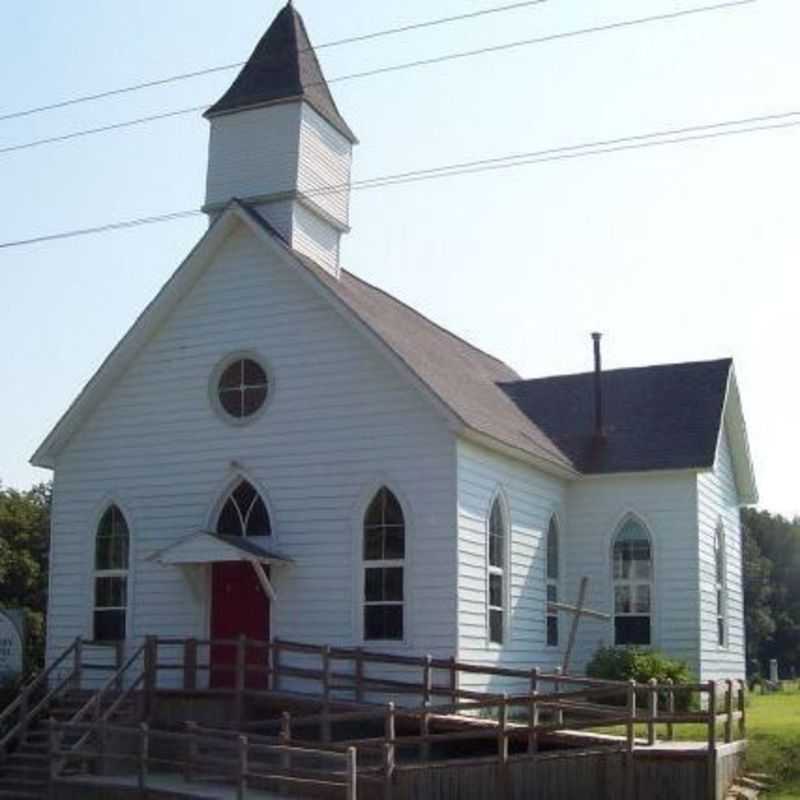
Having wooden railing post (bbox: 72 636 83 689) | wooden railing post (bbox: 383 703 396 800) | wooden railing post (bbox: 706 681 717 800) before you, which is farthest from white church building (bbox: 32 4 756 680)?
wooden railing post (bbox: 706 681 717 800)

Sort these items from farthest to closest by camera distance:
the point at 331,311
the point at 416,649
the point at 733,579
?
1. the point at 733,579
2. the point at 331,311
3. the point at 416,649

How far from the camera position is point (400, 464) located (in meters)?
22.5

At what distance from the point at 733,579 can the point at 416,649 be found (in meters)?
12.1

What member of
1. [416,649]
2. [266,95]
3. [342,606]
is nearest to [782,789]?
[416,649]

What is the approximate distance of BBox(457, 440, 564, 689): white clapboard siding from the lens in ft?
73.1

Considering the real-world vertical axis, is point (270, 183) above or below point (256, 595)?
above

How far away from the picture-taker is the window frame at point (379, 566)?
22156mm

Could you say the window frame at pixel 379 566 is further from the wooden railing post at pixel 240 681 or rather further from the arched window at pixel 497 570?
the wooden railing post at pixel 240 681

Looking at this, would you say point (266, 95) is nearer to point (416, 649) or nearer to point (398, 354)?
point (398, 354)

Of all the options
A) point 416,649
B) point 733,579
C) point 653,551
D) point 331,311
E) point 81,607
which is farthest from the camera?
point 733,579

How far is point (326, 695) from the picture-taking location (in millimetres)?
20109

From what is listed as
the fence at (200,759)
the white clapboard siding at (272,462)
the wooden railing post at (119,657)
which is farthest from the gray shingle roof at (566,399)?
the wooden railing post at (119,657)

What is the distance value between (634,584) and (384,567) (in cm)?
704

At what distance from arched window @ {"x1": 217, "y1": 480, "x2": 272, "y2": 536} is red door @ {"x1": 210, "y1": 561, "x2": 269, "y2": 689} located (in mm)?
581
